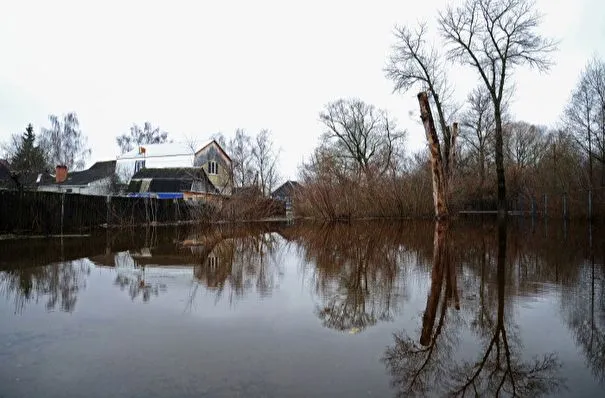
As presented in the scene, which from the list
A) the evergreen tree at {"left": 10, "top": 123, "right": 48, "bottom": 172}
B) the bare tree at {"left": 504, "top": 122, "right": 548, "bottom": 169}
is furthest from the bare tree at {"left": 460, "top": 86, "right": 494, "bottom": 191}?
the evergreen tree at {"left": 10, "top": 123, "right": 48, "bottom": 172}

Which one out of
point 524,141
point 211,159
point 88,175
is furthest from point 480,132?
point 88,175

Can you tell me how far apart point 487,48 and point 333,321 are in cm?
2550

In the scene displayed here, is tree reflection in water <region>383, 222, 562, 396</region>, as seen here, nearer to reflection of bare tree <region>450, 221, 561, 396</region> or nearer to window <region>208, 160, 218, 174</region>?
reflection of bare tree <region>450, 221, 561, 396</region>

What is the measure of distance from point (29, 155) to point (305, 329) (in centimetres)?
5237

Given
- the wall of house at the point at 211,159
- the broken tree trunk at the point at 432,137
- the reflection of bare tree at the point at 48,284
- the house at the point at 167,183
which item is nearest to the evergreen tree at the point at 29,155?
the house at the point at 167,183

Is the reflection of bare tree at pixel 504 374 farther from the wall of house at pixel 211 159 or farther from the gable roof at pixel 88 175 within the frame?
the gable roof at pixel 88 175

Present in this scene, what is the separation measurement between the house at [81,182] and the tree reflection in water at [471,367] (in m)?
48.8

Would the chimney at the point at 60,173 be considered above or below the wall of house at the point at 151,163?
below

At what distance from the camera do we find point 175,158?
165 feet

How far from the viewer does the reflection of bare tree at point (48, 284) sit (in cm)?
515

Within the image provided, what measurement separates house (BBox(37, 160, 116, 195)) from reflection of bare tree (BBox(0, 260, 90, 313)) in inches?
1695

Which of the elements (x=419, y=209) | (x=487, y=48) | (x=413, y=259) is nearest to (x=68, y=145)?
(x=419, y=209)

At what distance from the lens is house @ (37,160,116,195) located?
4900cm

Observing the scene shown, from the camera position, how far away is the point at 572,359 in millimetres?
3299
